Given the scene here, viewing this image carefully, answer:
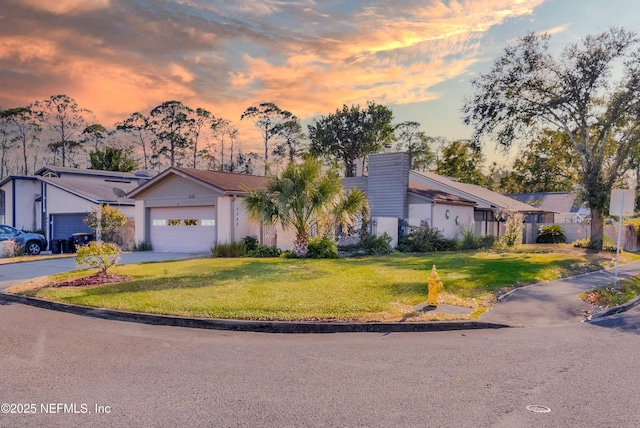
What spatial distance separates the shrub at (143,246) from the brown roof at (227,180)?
4.51 m

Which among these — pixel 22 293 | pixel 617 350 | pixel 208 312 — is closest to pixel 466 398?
pixel 617 350

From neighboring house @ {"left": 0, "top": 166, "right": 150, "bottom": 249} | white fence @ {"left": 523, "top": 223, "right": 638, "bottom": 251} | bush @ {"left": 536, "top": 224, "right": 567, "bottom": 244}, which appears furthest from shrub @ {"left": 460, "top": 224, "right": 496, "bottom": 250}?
neighboring house @ {"left": 0, "top": 166, "right": 150, "bottom": 249}

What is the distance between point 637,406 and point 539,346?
2410 millimetres

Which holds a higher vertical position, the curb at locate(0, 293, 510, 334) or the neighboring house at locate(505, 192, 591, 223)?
the neighboring house at locate(505, 192, 591, 223)

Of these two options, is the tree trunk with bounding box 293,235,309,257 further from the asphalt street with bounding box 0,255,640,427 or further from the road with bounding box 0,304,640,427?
the road with bounding box 0,304,640,427

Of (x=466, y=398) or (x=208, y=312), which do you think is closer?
(x=466, y=398)

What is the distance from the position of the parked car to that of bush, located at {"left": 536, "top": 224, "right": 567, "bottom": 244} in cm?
3172

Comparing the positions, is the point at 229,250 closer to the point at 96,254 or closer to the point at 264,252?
the point at 264,252

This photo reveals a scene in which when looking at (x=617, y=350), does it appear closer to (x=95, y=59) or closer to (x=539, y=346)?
(x=539, y=346)

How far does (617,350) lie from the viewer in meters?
7.10

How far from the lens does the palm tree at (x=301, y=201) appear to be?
61.8 ft

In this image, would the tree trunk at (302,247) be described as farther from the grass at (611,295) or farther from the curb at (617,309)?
the curb at (617,309)

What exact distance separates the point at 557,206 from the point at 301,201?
Answer: 38.7 metres

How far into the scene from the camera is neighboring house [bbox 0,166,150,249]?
28703mm
